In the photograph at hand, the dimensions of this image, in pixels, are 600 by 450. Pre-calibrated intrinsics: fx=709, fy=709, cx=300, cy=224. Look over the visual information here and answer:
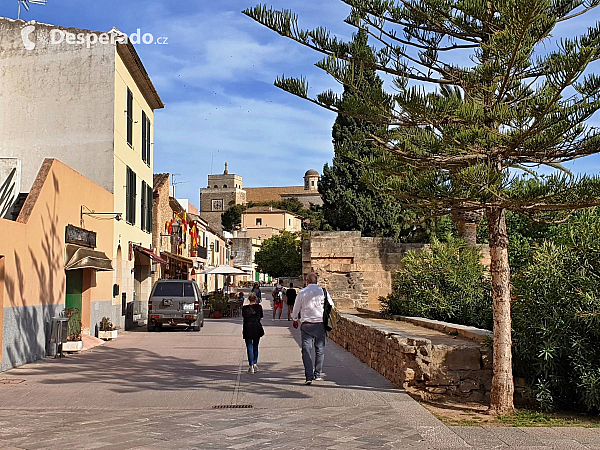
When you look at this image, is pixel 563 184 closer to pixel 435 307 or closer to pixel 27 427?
pixel 27 427

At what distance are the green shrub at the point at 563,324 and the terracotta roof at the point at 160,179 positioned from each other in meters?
24.8

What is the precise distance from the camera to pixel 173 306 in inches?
881

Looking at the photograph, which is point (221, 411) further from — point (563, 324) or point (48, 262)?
point (48, 262)

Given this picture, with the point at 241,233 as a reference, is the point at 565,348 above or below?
below

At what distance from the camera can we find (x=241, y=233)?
334ft

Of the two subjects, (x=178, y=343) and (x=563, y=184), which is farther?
(x=178, y=343)

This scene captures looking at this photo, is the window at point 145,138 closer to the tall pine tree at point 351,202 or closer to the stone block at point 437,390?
the tall pine tree at point 351,202

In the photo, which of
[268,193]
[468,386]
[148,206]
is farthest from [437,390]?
[268,193]

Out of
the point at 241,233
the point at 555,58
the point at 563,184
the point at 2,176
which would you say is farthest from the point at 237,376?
the point at 241,233

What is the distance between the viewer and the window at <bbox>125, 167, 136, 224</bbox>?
74.3ft

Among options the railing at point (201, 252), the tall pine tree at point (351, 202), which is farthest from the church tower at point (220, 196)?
the tall pine tree at point (351, 202)

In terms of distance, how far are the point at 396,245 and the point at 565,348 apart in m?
18.1

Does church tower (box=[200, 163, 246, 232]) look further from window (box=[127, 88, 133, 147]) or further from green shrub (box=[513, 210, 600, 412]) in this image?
green shrub (box=[513, 210, 600, 412])

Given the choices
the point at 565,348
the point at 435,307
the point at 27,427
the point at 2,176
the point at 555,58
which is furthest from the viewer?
the point at 2,176
